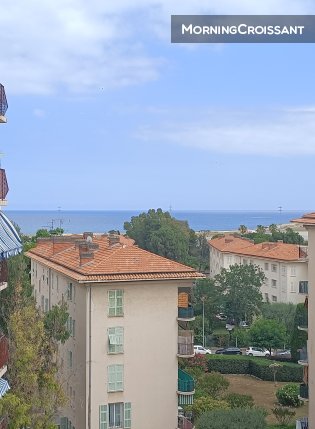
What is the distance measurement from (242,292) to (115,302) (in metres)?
38.2

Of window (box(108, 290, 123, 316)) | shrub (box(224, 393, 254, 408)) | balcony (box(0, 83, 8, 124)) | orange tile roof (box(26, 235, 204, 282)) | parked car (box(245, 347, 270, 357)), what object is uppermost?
balcony (box(0, 83, 8, 124))

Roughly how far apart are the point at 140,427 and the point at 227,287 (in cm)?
3912

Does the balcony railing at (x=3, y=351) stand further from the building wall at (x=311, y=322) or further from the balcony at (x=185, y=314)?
the building wall at (x=311, y=322)

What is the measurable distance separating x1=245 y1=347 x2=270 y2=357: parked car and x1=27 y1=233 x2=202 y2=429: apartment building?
2946 centimetres

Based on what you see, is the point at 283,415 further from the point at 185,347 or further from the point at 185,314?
the point at 185,314

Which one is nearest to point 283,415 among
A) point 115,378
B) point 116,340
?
point 115,378

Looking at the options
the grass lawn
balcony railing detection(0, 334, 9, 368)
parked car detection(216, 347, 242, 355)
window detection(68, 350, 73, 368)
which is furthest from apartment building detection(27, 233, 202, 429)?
parked car detection(216, 347, 242, 355)

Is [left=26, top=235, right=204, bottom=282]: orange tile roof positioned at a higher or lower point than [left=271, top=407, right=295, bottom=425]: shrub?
higher

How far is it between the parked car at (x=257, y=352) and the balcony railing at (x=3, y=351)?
41408 mm

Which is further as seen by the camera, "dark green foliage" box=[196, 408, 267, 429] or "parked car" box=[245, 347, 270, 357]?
"parked car" box=[245, 347, 270, 357]

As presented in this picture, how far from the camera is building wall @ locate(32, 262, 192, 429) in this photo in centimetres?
2978

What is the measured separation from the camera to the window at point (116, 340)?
29906mm

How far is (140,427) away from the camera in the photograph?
30.1 meters

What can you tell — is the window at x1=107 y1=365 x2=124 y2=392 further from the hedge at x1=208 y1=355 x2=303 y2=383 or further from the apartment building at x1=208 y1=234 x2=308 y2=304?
the apartment building at x1=208 y1=234 x2=308 y2=304
